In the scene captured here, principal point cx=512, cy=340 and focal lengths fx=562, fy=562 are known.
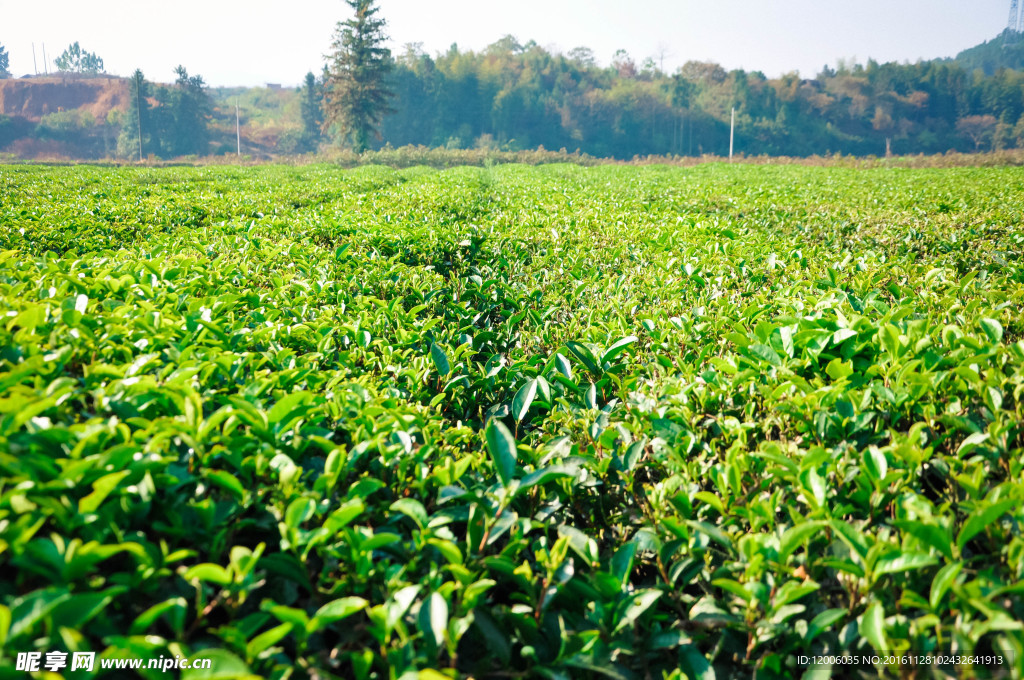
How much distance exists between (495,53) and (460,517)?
350 ft

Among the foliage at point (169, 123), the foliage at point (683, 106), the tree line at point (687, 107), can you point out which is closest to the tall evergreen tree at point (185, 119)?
the foliage at point (169, 123)

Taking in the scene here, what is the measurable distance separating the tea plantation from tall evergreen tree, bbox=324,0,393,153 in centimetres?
4676

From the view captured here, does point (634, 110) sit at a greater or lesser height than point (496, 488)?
greater

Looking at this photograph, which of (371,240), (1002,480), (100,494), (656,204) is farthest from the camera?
(656,204)

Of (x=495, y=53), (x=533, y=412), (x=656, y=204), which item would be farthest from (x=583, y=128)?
(x=533, y=412)

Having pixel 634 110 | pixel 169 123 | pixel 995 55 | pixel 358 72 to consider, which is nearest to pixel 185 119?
pixel 169 123

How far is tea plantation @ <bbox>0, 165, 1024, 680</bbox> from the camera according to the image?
1.18 meters

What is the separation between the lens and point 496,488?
1.74 meters

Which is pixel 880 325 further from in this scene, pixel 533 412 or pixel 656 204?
pixel 656 204

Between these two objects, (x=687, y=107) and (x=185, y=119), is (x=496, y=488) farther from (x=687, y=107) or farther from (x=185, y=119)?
(x=687, y=107)

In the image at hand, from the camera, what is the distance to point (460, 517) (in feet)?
5.02

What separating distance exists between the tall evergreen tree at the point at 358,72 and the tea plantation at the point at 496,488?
46.8m

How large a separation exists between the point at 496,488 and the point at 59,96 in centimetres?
13254

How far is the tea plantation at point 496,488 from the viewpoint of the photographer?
1.18m
